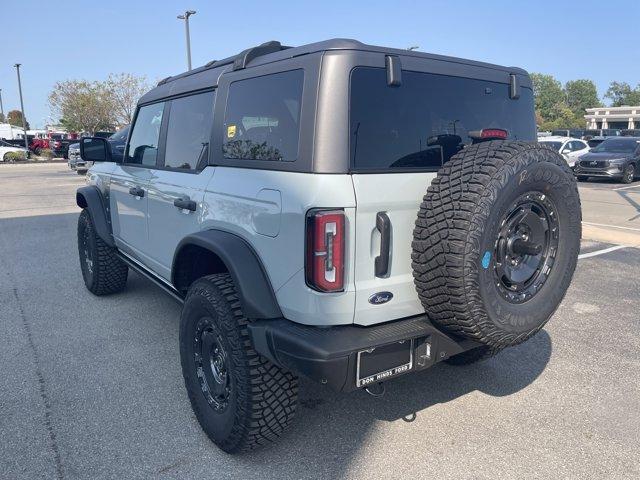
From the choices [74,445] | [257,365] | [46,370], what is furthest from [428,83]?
[46,370]

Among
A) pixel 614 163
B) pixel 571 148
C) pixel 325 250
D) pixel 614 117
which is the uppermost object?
pixel 614 117

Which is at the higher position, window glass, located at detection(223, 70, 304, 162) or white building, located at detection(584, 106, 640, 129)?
white building, located at detection(584, 106, 640, 129)

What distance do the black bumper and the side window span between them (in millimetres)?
2019

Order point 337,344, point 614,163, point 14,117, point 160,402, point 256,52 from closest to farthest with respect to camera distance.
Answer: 1. point 337,344
2. point 256,52
3. point 160,402
4. point 614,163
5. point 14,117

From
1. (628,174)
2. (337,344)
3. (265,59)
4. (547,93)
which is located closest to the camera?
(337,344)

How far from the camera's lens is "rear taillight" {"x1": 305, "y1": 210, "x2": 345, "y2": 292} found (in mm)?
2125

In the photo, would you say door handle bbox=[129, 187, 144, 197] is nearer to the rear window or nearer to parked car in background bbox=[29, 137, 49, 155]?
the rear window

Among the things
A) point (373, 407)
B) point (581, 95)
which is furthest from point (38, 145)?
point (581, 95)

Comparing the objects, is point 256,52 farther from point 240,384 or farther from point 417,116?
point 240,384

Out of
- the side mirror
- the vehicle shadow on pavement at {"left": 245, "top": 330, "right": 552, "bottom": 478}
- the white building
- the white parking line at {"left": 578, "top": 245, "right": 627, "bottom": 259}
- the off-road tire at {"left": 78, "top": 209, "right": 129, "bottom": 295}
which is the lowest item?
the vehicle shadow on pavement at {"left": 245, "top": 330, "right": 552, "bottom": 478}

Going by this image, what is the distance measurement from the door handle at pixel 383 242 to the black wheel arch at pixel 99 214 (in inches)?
129

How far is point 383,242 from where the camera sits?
224 centimetres

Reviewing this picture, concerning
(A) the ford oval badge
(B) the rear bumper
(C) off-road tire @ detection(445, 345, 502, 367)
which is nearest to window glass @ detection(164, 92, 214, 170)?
(A) the ford oval badge

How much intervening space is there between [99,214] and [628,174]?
17793 millimetres
